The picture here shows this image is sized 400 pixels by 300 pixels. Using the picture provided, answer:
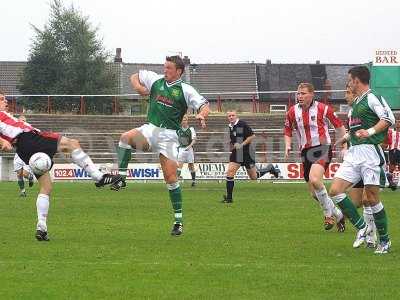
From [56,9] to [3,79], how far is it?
13.0 m

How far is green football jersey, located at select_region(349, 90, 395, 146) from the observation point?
1127 cm

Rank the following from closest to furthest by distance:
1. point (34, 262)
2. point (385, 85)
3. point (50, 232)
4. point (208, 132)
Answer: point (34, 262)
point (50, 232)
point (385, 85)
point (208, 132)

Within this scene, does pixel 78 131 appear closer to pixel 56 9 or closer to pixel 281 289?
pixel 56 9

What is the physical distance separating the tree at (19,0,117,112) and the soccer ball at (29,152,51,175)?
4918 centimetres

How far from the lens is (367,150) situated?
1142 centimetres

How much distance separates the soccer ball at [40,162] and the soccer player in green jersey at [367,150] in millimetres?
3888

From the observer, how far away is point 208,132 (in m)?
41.7

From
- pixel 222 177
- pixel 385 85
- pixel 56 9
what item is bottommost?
pixel 222 177

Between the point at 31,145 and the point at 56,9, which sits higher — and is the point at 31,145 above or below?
below

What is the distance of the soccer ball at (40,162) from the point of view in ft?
40.9

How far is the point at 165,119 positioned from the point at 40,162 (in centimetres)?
217

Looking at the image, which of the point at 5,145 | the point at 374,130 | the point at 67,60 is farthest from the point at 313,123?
the point at 67,60

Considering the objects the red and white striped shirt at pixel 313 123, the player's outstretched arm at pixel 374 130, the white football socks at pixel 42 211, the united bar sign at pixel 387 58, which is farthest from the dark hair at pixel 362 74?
the united bar sign at pixel 387 58

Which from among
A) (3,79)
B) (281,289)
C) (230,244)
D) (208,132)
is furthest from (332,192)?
(3,79)
